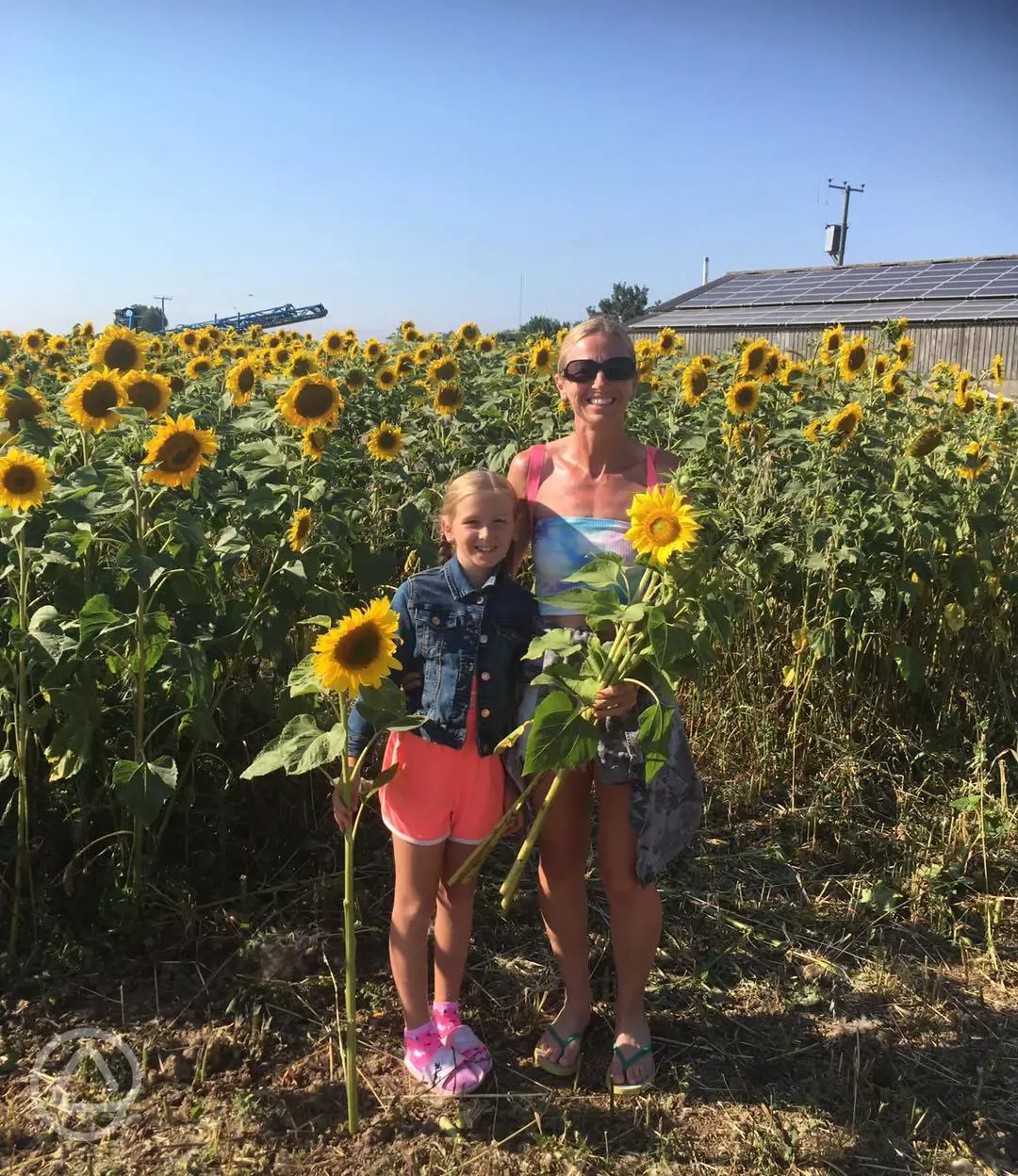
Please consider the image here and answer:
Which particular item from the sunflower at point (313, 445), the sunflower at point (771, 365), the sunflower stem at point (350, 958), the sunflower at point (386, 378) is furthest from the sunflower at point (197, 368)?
the sunflower stem at point (350, 958)

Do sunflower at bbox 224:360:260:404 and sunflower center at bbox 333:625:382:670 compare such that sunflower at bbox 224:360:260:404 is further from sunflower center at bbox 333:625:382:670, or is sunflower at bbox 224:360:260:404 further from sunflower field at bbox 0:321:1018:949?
sunflower center at bbox 333:625:382:670

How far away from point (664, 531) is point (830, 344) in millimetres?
4728

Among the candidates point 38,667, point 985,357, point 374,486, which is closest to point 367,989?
point 38,667

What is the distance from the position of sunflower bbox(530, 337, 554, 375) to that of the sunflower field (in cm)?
3

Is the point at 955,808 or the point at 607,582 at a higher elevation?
the point at 607,582

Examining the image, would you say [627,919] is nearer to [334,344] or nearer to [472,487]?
[472,487]

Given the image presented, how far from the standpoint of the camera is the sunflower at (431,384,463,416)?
195 inches

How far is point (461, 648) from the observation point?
7.21 feet

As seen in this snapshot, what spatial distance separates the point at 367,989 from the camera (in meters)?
2.61

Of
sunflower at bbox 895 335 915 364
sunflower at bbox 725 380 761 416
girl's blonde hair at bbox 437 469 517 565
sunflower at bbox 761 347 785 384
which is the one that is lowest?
girl's blonde hair at bbox 437 469 517 565

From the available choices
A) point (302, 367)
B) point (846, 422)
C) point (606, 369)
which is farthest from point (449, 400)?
point (606, 369)

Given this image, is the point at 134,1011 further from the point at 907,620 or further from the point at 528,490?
the point at 907,620

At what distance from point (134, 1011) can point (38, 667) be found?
2.81 ft

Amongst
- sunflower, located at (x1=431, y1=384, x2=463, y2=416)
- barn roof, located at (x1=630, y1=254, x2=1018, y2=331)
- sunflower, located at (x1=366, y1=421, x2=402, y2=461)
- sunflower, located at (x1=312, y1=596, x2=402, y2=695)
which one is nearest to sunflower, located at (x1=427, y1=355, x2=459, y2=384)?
sunflower, located at (x1=431, y1=384, x2=463, y2=416)
